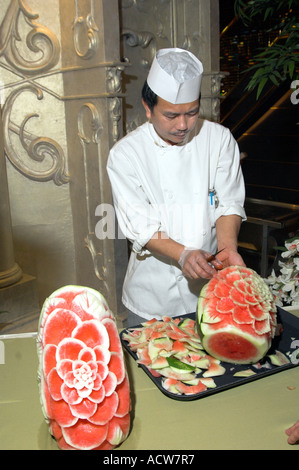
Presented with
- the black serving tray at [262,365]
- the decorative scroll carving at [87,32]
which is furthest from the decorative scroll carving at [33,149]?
the black serving tray at [262,365]

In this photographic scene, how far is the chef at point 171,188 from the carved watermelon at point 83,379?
917 millimetres

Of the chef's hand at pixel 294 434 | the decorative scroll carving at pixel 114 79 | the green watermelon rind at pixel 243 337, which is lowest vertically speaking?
the chef's hand at pixel 294 434

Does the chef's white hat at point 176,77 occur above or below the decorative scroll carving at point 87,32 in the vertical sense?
below

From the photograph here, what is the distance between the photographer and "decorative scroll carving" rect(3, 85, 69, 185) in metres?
3.73

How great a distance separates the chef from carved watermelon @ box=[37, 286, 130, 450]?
0.92 metres

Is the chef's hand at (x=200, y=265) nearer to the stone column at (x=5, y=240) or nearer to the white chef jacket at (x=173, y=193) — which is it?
the white chef jacket at (x=173, y=193)

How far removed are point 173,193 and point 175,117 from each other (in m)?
0.41

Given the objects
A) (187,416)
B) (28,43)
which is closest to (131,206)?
(187,416)

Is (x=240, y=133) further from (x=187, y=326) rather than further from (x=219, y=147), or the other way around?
(x=187, y=326)

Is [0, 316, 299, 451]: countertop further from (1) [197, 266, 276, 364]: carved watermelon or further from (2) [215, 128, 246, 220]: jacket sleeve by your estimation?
(2) [215, 128, 246, 220]: jacket sleeve

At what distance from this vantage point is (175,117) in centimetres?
198

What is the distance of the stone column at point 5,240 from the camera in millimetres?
3541

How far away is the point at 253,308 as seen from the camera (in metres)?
1.32
